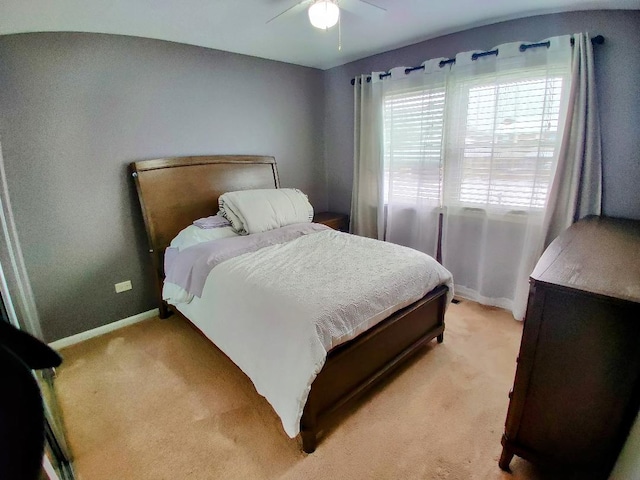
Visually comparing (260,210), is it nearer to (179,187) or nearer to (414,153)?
(179,187)

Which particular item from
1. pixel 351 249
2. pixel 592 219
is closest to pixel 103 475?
pixel 351 249

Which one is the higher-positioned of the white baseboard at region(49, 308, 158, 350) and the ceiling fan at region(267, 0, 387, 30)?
the ceiling fan at region(267, 0, 387, 30)

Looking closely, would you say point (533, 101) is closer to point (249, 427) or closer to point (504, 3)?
point (504, 3)

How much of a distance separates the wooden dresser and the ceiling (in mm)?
1859

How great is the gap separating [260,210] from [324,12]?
4.99 feet

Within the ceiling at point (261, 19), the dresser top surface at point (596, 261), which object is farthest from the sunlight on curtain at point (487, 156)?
the dresser top surface at point (596, 261)

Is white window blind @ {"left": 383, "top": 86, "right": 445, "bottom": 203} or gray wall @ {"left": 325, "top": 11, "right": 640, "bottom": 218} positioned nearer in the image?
gray wall @ {"left": 325, "top": 11, "right": 640, "bottom": 218}

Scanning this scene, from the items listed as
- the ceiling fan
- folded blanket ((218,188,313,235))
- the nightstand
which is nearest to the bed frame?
folded blanket ((218,188,313,235))

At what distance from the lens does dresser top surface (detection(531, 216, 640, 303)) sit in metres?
1.08

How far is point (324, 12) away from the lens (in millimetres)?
1720

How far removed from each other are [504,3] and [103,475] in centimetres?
355

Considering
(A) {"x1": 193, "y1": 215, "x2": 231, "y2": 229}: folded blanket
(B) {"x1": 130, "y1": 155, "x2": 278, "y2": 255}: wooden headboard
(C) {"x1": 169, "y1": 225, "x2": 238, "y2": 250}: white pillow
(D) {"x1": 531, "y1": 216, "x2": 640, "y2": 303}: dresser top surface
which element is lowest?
(C) {"x1": 169, "y1": 225, "x2": 238, "y2": 250}: white pillow

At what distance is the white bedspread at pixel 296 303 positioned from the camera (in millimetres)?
1429

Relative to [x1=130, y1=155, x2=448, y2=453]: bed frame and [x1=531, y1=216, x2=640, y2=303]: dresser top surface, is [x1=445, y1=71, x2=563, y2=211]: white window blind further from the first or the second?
[x1=130, y1=155, x2=448, y2=453]: bed frame
